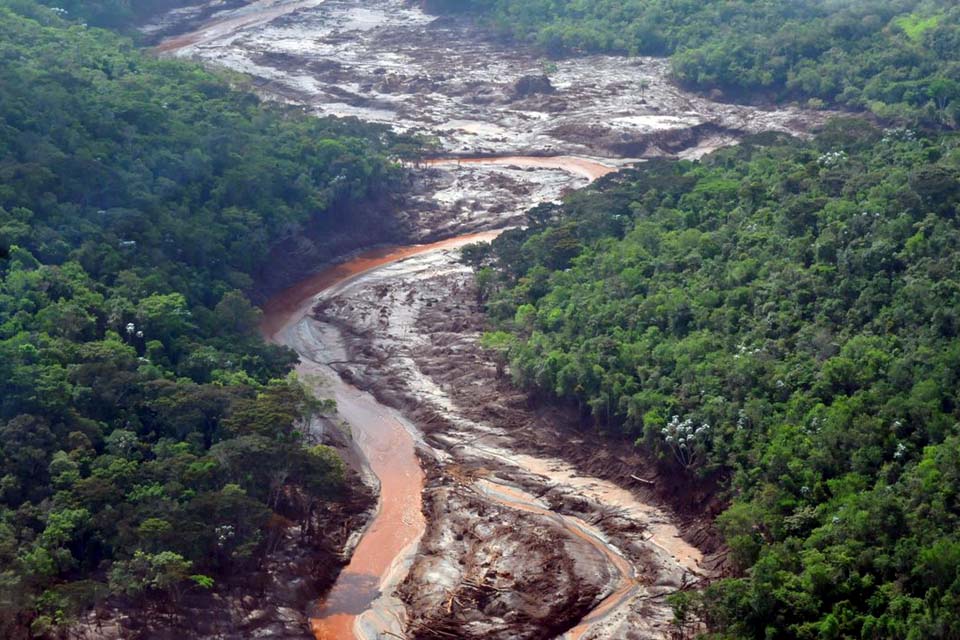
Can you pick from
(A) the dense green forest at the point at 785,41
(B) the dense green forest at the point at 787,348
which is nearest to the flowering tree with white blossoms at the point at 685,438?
(B) the dense green forest at the point at 787,348

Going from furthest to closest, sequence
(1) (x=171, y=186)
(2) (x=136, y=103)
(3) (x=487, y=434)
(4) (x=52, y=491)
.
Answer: (2) (x=136, y=103)
(1) (x=171, y=186)
(3) (x=487, y=434)
(4) (x=52, y=491)

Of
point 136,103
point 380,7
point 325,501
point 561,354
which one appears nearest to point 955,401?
point 561,354

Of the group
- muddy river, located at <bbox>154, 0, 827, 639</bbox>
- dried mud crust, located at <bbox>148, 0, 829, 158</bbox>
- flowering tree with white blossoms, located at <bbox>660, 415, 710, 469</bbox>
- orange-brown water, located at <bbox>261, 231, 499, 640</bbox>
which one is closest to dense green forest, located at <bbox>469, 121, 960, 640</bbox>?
flowering tree with white blossoms, located at <bbox>660, 415, 710, 469</bbox>

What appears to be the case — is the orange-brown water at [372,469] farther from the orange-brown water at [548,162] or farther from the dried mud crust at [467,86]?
the dried mud crust at [467,86]

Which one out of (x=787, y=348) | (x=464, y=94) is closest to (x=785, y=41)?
(x=464, y=94)

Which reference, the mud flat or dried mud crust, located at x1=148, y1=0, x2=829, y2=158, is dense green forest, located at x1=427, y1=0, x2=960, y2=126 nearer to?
dried mud crust, located at x1=148, y1=0, x2=829, y2=158

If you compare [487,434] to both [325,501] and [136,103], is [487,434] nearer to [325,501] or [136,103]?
[325,501]
